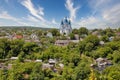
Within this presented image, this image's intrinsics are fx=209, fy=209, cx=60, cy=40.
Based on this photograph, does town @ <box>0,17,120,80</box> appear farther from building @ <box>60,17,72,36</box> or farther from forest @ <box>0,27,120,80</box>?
building @ <box>60,17,72,36</box>

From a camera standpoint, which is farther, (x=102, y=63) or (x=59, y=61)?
(x=59, y=61)

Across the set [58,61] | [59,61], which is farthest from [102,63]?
[58,61]

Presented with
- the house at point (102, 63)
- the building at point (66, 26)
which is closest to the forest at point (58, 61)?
the house at point (102, 63)

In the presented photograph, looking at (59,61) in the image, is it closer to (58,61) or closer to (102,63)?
(58,61)

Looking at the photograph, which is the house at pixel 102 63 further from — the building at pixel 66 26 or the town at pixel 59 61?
the building at pixel 66 26

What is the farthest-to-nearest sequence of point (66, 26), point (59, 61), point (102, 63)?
1. point (66, 26)
2. point (59, 61)
3. point (102, 63)

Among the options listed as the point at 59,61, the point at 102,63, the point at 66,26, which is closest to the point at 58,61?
the point at 59,61

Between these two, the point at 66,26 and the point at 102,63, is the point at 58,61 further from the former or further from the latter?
the point at 66,26

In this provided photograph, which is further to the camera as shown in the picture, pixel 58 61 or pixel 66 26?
pixel 66 26

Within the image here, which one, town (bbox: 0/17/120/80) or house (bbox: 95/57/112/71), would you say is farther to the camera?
house (bbox: 95/57/112/71)

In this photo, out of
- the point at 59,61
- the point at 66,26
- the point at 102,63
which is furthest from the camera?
the point at 66,26

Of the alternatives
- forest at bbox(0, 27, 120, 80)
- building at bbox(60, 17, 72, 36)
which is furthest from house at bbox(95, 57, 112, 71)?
building at bbox(60, 17, 72, 36)
